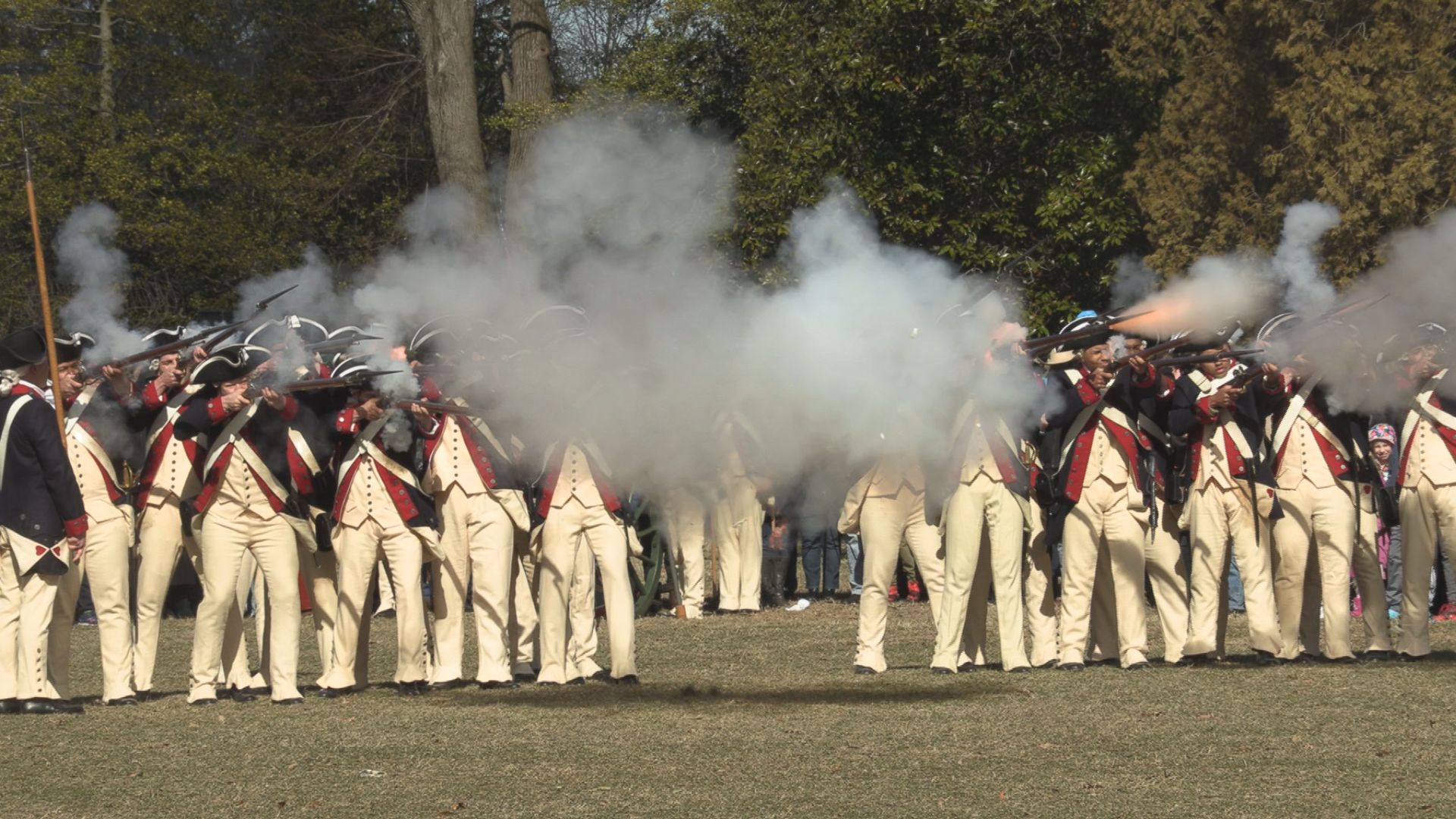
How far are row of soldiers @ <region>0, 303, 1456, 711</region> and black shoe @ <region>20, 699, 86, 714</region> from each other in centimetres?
15

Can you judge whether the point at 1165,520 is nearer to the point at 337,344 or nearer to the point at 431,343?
the point at 431,343

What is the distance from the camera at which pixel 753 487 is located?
656 inches

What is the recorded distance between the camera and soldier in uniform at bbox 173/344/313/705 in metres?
10.9

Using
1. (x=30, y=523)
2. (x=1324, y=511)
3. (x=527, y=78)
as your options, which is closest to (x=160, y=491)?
(x=30, y=523)

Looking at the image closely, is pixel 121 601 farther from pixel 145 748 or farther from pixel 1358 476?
pixel 1358 476

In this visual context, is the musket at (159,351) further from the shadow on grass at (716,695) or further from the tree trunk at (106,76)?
the tree trunk at (106,76)

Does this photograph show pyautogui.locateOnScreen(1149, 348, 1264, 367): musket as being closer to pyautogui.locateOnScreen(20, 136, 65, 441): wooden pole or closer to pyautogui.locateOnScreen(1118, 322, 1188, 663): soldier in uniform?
pyautogui.locateOnScreen(1118, 322, 1188, 663): soldier in uniform

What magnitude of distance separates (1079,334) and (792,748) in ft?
12.1

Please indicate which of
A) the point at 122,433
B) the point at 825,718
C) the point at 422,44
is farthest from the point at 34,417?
the point at 422,44

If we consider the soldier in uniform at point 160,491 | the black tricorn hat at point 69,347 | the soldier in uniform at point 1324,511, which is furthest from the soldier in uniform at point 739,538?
the black tricorn hat at point 69,347

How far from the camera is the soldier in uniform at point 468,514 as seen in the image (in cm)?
1155

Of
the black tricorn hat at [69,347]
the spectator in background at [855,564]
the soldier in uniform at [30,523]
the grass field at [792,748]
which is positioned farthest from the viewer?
the spectator in background at [855,564]

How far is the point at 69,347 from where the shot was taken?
35.6 feet

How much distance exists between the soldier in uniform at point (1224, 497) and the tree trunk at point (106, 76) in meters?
18.5
